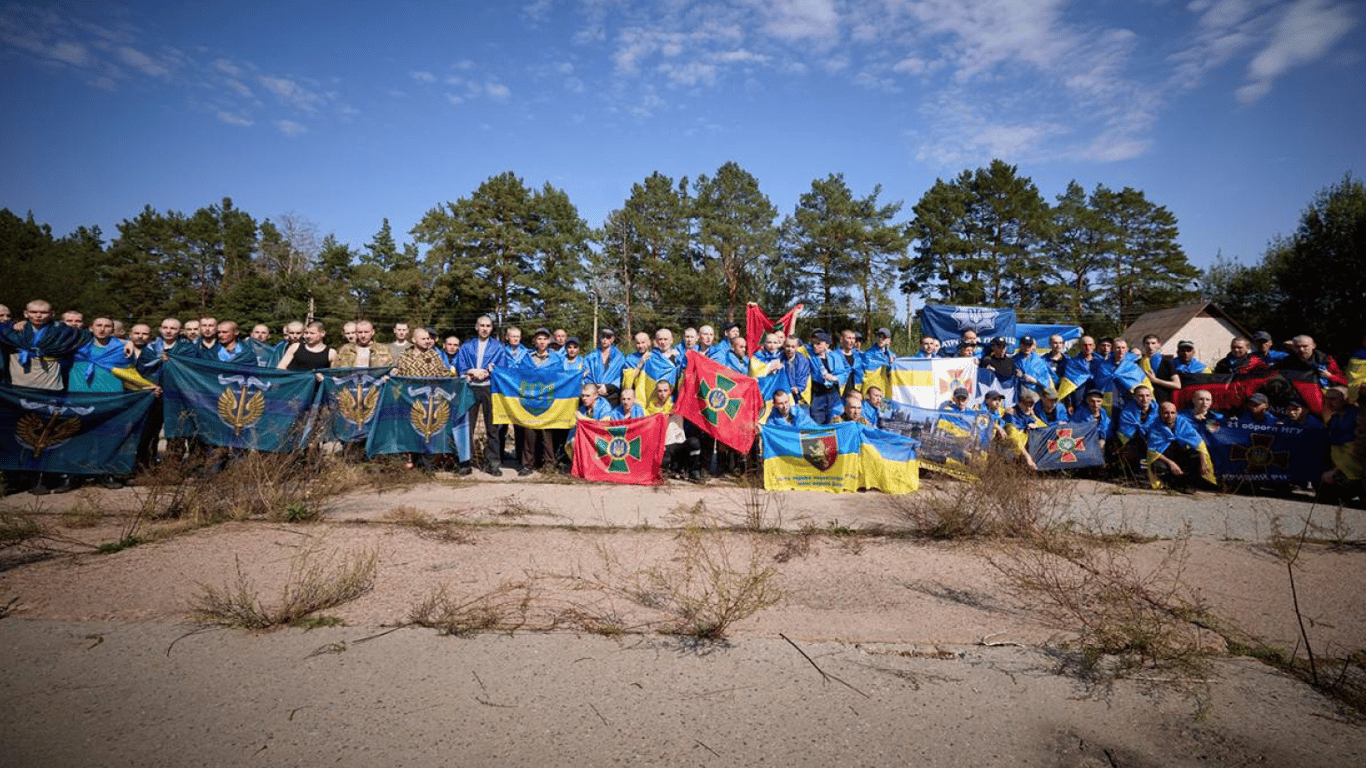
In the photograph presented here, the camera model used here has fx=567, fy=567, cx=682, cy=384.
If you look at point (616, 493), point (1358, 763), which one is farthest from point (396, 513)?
point (1358, 763)

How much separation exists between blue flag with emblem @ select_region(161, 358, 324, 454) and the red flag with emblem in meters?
5.05

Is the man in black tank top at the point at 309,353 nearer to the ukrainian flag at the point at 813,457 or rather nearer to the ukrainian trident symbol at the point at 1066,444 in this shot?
the ukrainian flag at the point at 813,457

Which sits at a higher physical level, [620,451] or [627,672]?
[620,451]

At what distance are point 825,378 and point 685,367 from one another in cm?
229

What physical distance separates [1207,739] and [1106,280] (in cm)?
5919

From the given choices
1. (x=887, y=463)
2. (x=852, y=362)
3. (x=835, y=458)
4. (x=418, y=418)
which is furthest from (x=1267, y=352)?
(x=418, y=418)

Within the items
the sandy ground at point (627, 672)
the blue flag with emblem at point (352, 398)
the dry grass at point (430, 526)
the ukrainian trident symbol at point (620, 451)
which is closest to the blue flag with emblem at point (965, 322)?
Result: the ukrainian trident symbol at point (620, 451)

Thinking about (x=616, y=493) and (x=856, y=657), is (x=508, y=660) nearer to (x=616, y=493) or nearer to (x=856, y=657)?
(x=856, y=657)

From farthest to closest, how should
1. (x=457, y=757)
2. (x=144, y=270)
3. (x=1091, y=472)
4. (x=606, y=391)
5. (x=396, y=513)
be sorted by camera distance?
(x=144, y=270) < (x=606, y=391) < (x=1091, y=472) < (x=396, y=513) < (x=457, y=757)

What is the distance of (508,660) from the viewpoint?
3.12 meters

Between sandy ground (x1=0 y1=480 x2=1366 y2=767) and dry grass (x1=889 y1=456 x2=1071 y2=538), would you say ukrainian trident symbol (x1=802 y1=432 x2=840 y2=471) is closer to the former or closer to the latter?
dry grass (x1=889 y1=456 x2=1071 y2=538)

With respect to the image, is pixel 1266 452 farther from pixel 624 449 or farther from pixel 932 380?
pixel 624 449

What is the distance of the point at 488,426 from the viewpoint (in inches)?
346

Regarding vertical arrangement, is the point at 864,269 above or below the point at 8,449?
above
